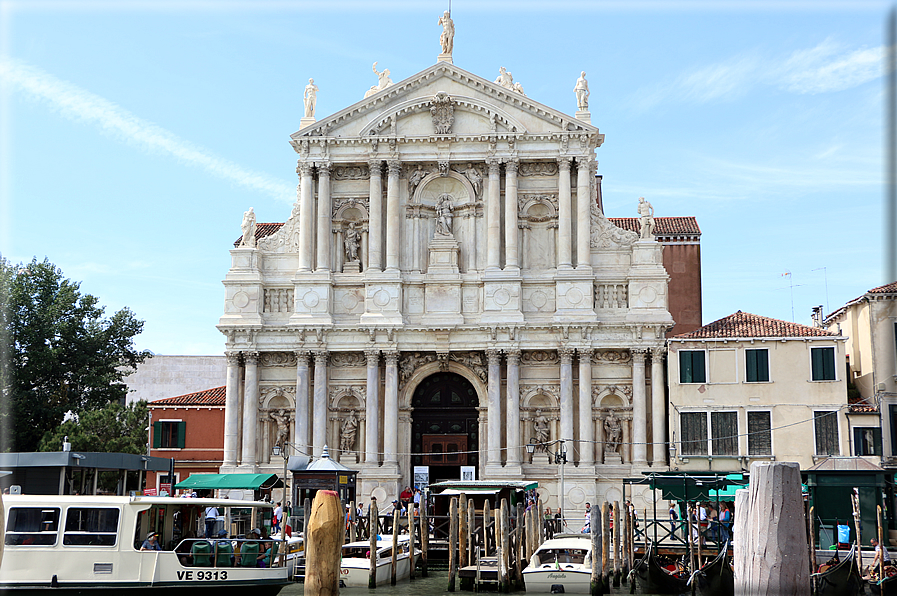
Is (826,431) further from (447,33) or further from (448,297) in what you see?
(447,33)

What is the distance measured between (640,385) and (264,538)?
16.2 m

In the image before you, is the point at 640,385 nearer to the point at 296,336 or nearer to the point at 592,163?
the point at 592,163

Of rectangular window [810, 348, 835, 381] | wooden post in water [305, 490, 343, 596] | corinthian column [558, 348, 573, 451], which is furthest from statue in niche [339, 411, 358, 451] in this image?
wooden post in water [305, 490, 343, 596]

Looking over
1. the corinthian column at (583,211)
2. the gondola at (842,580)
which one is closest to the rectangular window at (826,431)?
the corinthian column at (583,211)

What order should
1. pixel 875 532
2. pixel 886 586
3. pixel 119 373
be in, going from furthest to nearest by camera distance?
pixel 119 373
pixel 875 532
pixel 886 586

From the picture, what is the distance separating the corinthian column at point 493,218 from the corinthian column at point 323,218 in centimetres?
553

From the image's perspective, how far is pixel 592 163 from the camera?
3403 centimetres

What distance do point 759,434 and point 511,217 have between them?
34.7 ft

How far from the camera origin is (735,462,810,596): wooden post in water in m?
7.45

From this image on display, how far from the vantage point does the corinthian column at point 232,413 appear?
109 feet

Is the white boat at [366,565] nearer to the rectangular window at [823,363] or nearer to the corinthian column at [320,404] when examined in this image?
the corinthian column at [320,404]

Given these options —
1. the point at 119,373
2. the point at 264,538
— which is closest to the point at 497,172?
the point at 264,538

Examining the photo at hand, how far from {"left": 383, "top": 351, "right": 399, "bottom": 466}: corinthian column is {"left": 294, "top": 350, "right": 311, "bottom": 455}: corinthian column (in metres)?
2.62

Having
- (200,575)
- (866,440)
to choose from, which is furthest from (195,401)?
(866,440)
